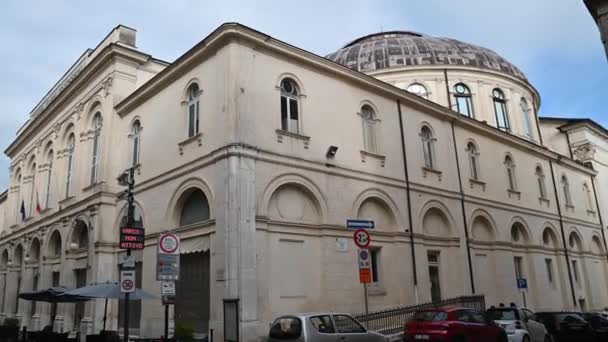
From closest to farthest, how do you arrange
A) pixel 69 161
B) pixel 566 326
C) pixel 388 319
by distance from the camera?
pixel 388 319 → pixel 566 326 → pixel 69 161

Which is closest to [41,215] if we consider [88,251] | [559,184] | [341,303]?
[88,251]

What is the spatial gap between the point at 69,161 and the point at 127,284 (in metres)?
17.8

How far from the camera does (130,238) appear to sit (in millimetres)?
12445

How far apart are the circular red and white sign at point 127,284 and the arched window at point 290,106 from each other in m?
7.76

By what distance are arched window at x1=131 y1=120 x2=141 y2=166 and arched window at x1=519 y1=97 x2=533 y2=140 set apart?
984 inches

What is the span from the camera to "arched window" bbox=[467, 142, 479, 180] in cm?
2569

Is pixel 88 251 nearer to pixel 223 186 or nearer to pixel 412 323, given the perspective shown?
pixel 223 186

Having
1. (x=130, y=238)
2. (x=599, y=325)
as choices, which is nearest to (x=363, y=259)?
(x=130, y=238)

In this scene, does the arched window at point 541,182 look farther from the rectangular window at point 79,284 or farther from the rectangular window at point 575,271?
the rectangular window at point 79,284

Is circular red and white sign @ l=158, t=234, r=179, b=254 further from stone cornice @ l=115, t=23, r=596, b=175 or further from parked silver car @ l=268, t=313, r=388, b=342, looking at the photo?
stone cornice @ l=115, t=23, r=596, b=175

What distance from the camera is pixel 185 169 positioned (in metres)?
17.2

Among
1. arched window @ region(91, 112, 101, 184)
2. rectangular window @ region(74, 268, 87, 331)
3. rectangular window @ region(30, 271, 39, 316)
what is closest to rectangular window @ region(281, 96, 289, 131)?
arched window @ region(91, 112, 101, 184)

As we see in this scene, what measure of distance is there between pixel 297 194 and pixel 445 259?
8488 mm

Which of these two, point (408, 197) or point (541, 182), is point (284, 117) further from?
point (541, 182)
